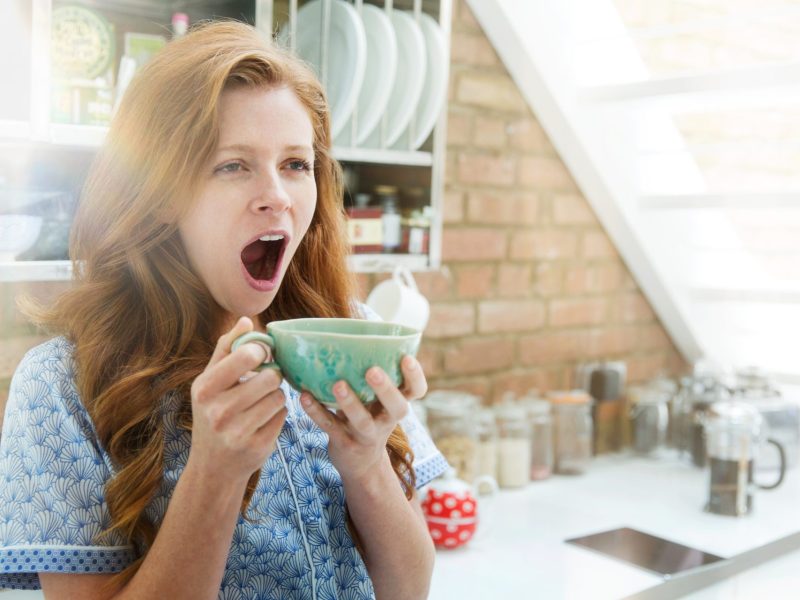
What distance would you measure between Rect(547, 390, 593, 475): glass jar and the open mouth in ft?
4.11

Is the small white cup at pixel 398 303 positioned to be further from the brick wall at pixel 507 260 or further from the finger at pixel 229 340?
Answer: the finger at pixel 229 340

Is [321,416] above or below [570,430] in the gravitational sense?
above

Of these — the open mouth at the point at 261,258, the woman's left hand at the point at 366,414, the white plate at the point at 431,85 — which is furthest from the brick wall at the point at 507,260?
the woman's left hand at the point at 366,414

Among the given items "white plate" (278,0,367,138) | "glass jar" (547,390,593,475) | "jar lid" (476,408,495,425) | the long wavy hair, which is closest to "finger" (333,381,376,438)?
the long wavy hair

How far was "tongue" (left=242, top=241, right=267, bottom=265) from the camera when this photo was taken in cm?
109

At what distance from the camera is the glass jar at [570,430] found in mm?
2197

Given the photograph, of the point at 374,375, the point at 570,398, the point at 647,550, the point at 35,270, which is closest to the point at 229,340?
the point at 374,375

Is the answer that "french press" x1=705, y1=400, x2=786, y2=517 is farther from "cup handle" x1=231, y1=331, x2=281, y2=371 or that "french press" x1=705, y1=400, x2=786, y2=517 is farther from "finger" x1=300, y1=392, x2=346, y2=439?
"cup handle" x1=231, y1=331, x2=281, y2=371

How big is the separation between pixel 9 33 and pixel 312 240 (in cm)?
55

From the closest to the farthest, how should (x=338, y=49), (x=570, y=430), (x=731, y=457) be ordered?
(x=338, y=49) → (x=731, y=457) → (x=570, y=430)

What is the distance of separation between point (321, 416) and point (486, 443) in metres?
1.22

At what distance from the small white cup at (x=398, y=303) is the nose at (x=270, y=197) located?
0.71 metres

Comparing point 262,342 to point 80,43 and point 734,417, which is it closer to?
point 80,43

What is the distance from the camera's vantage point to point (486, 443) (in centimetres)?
201
